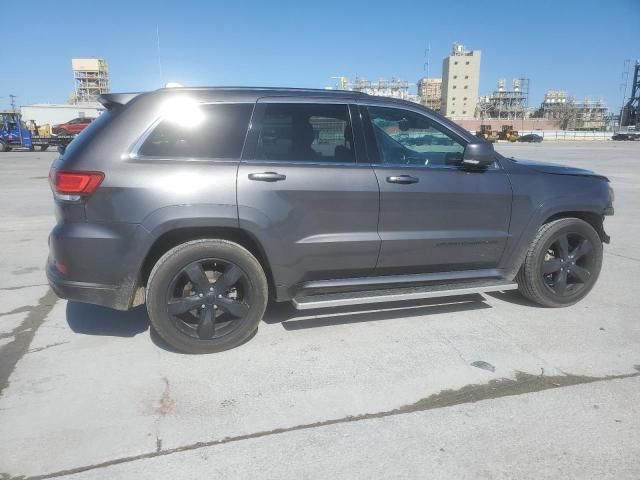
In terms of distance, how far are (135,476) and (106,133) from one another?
2162mm

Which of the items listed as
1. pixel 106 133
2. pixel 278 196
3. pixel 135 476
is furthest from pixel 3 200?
pixel 135 476

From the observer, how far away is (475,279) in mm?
4094

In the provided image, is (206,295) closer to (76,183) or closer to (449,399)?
(76,183)

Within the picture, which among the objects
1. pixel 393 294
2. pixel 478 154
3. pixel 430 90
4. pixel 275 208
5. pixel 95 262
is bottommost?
pixel 393 294

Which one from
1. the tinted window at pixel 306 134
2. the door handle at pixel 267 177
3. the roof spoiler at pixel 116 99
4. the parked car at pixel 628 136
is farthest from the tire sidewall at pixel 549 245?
the parked car at pixel 628 136

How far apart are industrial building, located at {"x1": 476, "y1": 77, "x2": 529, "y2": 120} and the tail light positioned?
14479cm

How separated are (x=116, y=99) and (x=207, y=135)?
695mm

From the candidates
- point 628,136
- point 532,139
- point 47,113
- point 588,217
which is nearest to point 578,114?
point 628,136

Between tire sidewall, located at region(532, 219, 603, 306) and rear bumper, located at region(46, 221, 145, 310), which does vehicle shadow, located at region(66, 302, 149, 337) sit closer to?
rear bumper, located at region(46, 221, 145, 310)

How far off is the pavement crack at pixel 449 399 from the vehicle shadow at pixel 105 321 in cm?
155

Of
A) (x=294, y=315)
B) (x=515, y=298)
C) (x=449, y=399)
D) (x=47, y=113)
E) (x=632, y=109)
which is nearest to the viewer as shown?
(x=449, y=399)

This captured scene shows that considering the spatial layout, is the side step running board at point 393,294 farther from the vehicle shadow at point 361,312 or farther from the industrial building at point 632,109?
the industrial building at point 632,109

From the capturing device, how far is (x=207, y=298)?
11.1 feet

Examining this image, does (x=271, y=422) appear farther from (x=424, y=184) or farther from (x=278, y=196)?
(x=424, y=184)
